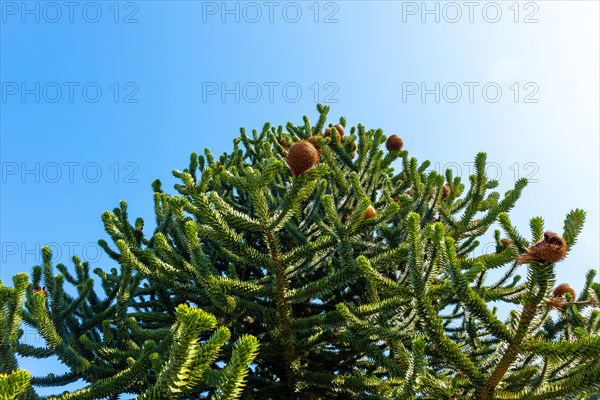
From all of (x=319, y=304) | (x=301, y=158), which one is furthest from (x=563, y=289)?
(x=301, y=158)

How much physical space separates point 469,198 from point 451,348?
2666mm

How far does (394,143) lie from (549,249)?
4.42 m

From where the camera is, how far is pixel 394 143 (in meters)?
6.88

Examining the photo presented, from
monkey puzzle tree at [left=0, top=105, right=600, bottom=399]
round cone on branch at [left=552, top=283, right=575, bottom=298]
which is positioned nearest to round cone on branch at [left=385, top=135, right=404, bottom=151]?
monkey puzzle tree at [left=0, top=105, right=600, bottom=399]

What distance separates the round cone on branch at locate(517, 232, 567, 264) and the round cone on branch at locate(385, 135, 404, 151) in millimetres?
4340

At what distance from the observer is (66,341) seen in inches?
163

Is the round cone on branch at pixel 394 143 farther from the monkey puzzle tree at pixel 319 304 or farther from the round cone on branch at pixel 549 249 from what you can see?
the round cone on branch at pixel 549 249

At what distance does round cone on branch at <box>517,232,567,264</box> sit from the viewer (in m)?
2.60

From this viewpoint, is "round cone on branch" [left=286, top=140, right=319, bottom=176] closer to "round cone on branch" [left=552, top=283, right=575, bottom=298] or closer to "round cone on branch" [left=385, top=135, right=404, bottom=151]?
"round cone on branch" [left=552, top=283, right=575, bottom=298]

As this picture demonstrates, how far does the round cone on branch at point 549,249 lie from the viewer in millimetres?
2602

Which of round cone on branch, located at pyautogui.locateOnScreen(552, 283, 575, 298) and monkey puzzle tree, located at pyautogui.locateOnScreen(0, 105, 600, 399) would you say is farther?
round cone on branch, located at pyautogui.locateOnScreen(552, 283, 575, 298)

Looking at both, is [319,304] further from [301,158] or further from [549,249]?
[549,249]

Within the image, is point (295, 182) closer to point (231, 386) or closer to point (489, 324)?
point (489, 324)

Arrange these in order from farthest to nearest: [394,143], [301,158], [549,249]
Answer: [394,143] < [301,158] < [549,249]
